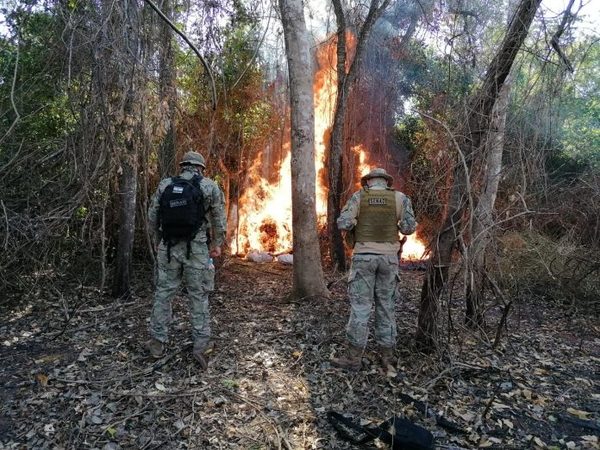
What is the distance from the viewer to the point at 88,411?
3.34 meters

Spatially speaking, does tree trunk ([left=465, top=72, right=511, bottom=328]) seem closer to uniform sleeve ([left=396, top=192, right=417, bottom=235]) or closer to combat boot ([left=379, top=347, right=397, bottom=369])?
uniform sleeve ([left=396, top=192, right=417, bottom=235])

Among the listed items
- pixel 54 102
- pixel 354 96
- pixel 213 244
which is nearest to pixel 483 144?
pixel 213 244

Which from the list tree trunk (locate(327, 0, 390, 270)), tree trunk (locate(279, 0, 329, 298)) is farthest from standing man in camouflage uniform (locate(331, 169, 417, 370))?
tree trunk (locate(327, 0, 390, 270))

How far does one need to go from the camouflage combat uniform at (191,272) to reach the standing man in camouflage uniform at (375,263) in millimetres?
1295

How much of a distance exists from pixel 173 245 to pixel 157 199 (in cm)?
47

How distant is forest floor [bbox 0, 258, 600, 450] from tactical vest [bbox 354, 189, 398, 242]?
109cm

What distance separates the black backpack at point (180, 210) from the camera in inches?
157

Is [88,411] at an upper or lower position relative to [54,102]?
lower

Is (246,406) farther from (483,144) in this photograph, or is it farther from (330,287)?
(330,287)

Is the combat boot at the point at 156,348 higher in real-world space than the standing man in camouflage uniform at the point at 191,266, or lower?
lower

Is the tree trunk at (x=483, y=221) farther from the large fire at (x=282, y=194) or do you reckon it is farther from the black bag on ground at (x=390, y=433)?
the large fire at (x=282, y=194)

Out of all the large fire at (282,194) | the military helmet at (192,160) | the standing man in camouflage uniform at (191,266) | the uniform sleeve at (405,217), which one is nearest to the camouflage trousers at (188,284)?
the standing man in camouflage uniform at (191,266)

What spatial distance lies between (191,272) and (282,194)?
7432mm

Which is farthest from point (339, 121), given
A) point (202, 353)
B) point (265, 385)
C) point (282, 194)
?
point (265, 385)
